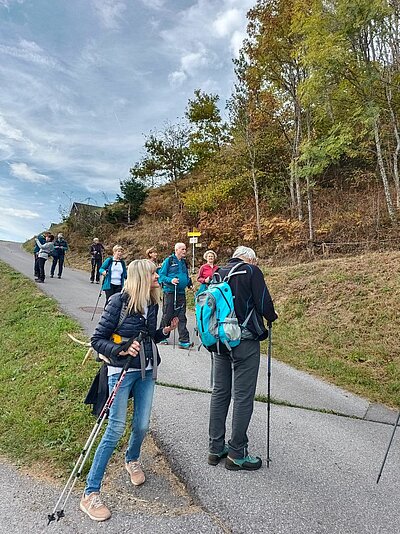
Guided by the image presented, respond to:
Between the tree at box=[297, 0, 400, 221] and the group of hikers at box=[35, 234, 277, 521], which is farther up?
the tree at box=[297, 0, 400, 221]

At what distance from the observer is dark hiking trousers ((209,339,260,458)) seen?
334 centimetres

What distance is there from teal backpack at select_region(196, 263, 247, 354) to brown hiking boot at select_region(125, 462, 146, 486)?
119 centimetres

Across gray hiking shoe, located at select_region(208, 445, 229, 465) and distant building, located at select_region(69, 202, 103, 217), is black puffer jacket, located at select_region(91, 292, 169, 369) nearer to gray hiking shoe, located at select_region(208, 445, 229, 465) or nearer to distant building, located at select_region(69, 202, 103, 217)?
gray hiking shoe, located at select_region(208, 445, 229, 465)

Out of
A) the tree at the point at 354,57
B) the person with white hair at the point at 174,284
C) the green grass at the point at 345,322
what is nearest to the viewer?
the green grass at the point at 345,322

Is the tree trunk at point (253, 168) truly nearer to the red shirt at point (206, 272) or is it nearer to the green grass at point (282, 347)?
the green grass at point (282, 347)

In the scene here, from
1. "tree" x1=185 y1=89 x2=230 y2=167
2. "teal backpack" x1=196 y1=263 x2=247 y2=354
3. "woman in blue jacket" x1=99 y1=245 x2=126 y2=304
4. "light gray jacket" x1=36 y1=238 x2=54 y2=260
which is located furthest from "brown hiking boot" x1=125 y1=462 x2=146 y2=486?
"tree" x1=185 y1=89 x2=230 y2=167

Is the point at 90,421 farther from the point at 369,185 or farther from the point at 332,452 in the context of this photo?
the point at 369,185

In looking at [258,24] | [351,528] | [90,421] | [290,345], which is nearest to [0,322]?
[90,421]

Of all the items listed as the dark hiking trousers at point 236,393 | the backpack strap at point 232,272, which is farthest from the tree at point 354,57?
the dark hiking trousers at point 236,393

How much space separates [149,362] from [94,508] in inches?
43.2

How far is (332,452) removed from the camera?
3965mm

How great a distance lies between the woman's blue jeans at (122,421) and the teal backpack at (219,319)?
59 cm

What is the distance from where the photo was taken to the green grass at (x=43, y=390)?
3999 mm

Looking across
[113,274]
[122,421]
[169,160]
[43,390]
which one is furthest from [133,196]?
[122,421]
